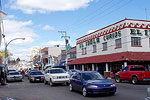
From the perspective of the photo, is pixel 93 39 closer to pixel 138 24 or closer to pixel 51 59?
pixel 138 24

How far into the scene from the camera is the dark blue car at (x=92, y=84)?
11.3 meters

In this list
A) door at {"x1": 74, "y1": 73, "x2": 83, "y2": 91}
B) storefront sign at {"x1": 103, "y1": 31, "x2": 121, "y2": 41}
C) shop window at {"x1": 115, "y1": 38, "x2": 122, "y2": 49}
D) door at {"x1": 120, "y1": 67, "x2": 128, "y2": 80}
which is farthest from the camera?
storefront sign at {"x1": 103, "y1": 31, "x2": 121, "y2": 41}

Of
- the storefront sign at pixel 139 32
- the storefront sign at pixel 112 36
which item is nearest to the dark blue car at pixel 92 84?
the storefront sign at pixel 139 32

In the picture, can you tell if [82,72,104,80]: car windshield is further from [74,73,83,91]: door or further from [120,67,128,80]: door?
[120,67,128,80]: door

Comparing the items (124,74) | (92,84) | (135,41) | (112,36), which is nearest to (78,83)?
(92,84)

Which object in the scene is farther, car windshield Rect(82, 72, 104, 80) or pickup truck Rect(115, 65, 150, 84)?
pickup truck Rect(115, 65, 150, 84)

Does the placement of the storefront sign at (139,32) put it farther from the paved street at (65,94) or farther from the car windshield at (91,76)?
the car windshield at (91,76)

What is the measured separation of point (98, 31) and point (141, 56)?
10597 mm

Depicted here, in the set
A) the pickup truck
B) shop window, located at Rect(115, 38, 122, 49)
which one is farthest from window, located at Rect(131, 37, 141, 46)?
the pickup truck

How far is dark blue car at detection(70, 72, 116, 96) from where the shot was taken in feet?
37.0

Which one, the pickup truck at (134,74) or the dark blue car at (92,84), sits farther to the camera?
the pickup truck at (134,74)

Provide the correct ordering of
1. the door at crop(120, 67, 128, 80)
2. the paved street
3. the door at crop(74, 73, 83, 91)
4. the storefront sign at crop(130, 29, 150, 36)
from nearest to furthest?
the paved street < the door at crop(74, 73, 83, 91) < the door at crop(120, 67, 128, 80) < the storefront sign at crop(130, 29, 150, 36)

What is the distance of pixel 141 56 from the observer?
2836 centimetres

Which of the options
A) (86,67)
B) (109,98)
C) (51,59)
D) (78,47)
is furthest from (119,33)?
(51,59)
